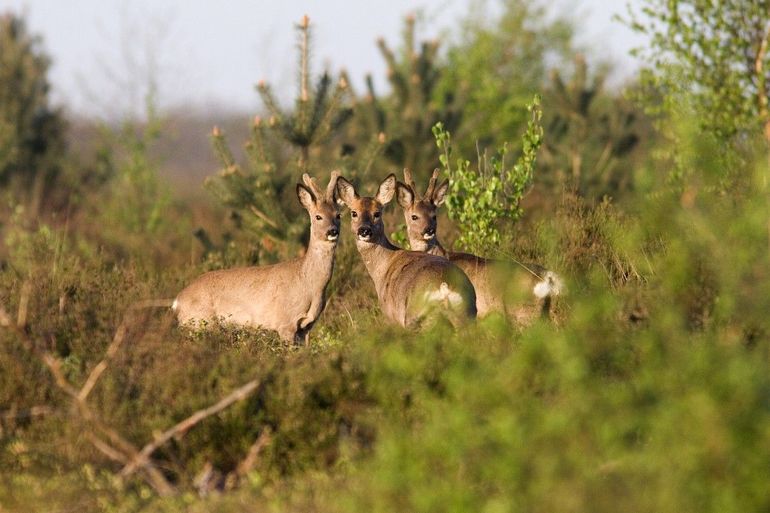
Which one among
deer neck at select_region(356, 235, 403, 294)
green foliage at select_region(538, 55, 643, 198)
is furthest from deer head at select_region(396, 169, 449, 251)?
green foliage at select_region(538, 55, 643, 198)

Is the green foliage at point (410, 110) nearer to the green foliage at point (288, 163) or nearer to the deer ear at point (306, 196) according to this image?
the green foliage at point (288, 163)

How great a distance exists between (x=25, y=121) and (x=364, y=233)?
64.0 feet

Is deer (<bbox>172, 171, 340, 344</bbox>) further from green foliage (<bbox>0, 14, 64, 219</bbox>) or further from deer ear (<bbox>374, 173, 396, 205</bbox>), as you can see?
green foliage (<bbox>0, 14, 64, 219</bbox>)

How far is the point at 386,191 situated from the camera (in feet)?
40.2

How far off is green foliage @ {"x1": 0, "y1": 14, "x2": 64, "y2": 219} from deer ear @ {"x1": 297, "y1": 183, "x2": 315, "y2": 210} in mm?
17403

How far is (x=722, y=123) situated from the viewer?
42.6ft

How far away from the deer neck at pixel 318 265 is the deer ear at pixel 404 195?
38.4 inches

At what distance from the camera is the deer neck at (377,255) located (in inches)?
438

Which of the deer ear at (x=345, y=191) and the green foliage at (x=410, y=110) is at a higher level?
the green foliage at (x=410, y=110)

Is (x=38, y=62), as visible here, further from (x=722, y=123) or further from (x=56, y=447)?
(x=56, y=447)

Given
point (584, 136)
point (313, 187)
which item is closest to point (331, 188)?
point (313, 187)

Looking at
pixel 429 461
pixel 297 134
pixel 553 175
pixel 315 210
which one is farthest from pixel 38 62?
pixel 429 461

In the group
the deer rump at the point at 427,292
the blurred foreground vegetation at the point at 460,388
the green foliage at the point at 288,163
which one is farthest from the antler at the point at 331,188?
the green foliage at the point at 288,163

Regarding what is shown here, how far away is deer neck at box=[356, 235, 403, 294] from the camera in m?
11.1
